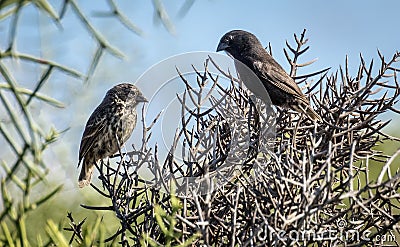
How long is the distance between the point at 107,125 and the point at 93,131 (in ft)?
0.19

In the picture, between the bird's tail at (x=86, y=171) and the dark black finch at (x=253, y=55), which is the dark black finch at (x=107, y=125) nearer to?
the bird's tail at (x=86, y=171)

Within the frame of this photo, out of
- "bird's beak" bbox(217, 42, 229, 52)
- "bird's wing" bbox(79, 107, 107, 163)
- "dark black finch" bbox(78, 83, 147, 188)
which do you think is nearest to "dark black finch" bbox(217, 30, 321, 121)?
"bird's beak" bbox(217, 42, 229, 52)

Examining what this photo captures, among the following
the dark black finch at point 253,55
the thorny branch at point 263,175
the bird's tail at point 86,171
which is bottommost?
the thorny branch at point 263,175

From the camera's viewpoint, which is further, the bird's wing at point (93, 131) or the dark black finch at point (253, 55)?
the bird's wing at point (93, 131)

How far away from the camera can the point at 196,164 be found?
877 mm

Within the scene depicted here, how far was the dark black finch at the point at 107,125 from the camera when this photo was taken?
2150 millimetres

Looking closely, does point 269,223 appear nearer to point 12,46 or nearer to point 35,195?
point 35,195

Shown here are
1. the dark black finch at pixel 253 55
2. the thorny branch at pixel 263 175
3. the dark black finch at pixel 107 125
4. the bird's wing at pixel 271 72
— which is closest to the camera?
the thorny branch at pixel 263 175

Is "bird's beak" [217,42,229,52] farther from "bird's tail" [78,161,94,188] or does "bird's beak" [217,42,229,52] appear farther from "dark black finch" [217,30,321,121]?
"bird's tail" [78,161,94,188]

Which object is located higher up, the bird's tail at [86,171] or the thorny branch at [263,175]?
the bird's tail at [86,171]

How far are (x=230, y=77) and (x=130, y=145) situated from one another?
221 mm

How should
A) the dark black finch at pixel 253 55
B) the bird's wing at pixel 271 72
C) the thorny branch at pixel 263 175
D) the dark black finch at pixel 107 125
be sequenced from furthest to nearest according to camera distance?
the dark black finch at pixel 107 125 < the dark black finch at pixel 253 55 < the bird's wing at pixel 271 72 < the thorny branch at pixel 263 175

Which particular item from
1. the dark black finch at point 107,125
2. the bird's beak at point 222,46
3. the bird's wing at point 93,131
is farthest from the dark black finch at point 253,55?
the bird's wing at point 93,131

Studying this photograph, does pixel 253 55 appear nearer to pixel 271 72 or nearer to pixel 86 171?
pixel 271 72
